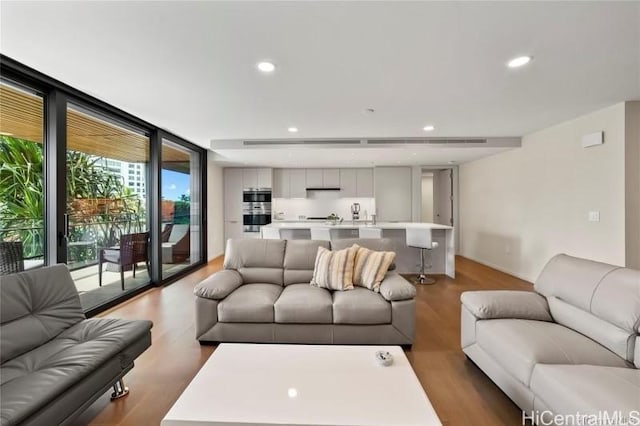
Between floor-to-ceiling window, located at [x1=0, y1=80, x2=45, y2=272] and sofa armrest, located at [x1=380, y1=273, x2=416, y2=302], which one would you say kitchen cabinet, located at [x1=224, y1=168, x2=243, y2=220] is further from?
sofa armrest, located at [x1=380, y1=273, x2=416, y2=302]

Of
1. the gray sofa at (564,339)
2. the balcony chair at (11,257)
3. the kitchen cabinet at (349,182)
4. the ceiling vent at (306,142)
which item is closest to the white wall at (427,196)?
the kitchen cabinet at (349,182)

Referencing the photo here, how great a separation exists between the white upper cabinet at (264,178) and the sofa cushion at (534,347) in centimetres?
615

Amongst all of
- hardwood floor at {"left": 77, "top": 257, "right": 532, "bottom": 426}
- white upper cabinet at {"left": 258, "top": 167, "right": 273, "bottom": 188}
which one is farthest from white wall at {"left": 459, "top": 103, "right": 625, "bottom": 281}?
white upper cabinet at {"left": 258, "top": 167, "right": 273, "bottom": 188}

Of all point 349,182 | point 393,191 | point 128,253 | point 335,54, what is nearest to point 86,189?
point 128,253

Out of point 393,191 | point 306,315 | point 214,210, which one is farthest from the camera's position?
point 393,191

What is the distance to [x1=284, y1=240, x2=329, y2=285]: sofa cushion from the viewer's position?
10.5 ft

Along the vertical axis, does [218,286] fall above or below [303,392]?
above

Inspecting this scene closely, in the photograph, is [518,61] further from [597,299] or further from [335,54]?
[597,299]

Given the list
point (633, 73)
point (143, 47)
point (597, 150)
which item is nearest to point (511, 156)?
point (597, 150)

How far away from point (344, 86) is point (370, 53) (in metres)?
0.65

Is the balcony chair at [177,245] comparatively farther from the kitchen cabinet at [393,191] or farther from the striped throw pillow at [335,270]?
the kitchen cabinet at [393,191]

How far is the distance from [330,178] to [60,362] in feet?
21.9

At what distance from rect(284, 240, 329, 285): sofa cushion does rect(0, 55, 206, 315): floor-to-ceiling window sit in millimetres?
2264

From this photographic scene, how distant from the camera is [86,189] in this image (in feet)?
11.0
